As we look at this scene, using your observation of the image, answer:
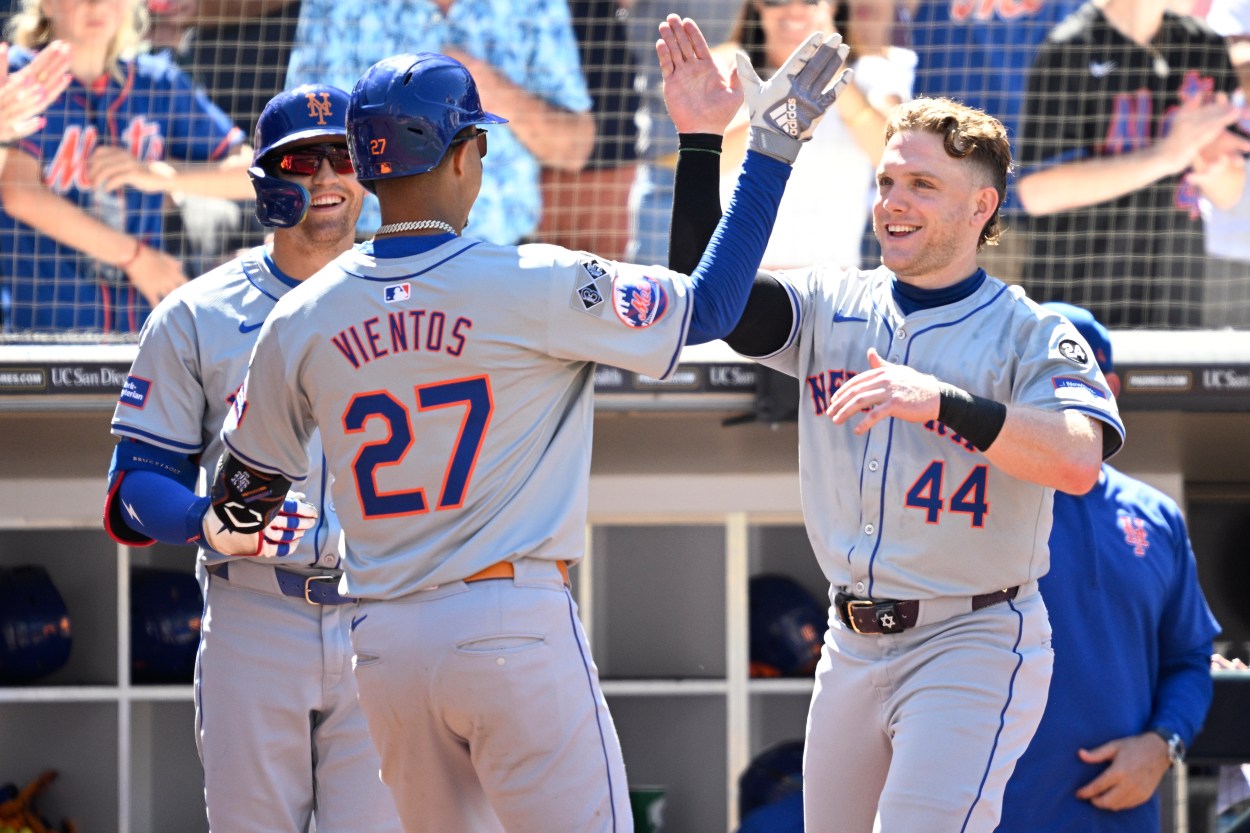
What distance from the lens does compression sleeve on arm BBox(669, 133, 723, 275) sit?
254cm

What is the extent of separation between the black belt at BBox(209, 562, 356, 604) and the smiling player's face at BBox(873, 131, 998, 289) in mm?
1166

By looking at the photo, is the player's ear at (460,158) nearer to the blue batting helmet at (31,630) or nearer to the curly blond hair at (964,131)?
the curly blond hair at (964,131)

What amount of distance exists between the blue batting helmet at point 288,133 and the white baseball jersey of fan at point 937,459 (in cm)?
92

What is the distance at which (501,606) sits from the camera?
2186 mm

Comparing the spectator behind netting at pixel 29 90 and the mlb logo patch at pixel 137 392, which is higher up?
the spectator behind netting at pixel 29 90

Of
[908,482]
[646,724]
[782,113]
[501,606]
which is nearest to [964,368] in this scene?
[908,482]

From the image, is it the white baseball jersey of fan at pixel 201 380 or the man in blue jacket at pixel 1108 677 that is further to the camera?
the man in blue jacket at pixel 1108 677

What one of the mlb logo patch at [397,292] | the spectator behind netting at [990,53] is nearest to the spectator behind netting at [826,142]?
the spectator behind netting at [990,53]

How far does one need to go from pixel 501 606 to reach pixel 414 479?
0.21 m

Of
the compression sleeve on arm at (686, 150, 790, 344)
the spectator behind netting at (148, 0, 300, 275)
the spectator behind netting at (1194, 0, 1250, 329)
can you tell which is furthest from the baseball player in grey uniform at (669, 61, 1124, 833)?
the spectator behind netting at (148, 0, 300, 275)

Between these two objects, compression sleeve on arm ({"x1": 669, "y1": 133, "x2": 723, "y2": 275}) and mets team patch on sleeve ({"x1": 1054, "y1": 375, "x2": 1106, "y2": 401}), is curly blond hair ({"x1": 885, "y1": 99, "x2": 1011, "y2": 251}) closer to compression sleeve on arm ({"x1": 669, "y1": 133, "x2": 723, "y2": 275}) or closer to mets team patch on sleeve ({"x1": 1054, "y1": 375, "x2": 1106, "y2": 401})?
mets team patch on sleeve ({"x1": 1054, "y1": 375, "x2": 1106, "y2": 401})

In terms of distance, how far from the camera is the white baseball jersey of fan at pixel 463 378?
2.19 metres

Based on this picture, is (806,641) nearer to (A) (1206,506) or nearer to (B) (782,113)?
(A) (1206,506)

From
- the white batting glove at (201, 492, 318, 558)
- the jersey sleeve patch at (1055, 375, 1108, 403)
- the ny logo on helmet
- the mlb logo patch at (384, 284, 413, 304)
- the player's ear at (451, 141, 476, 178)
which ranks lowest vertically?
the white batting glove at (201, 492, 318, 558)
